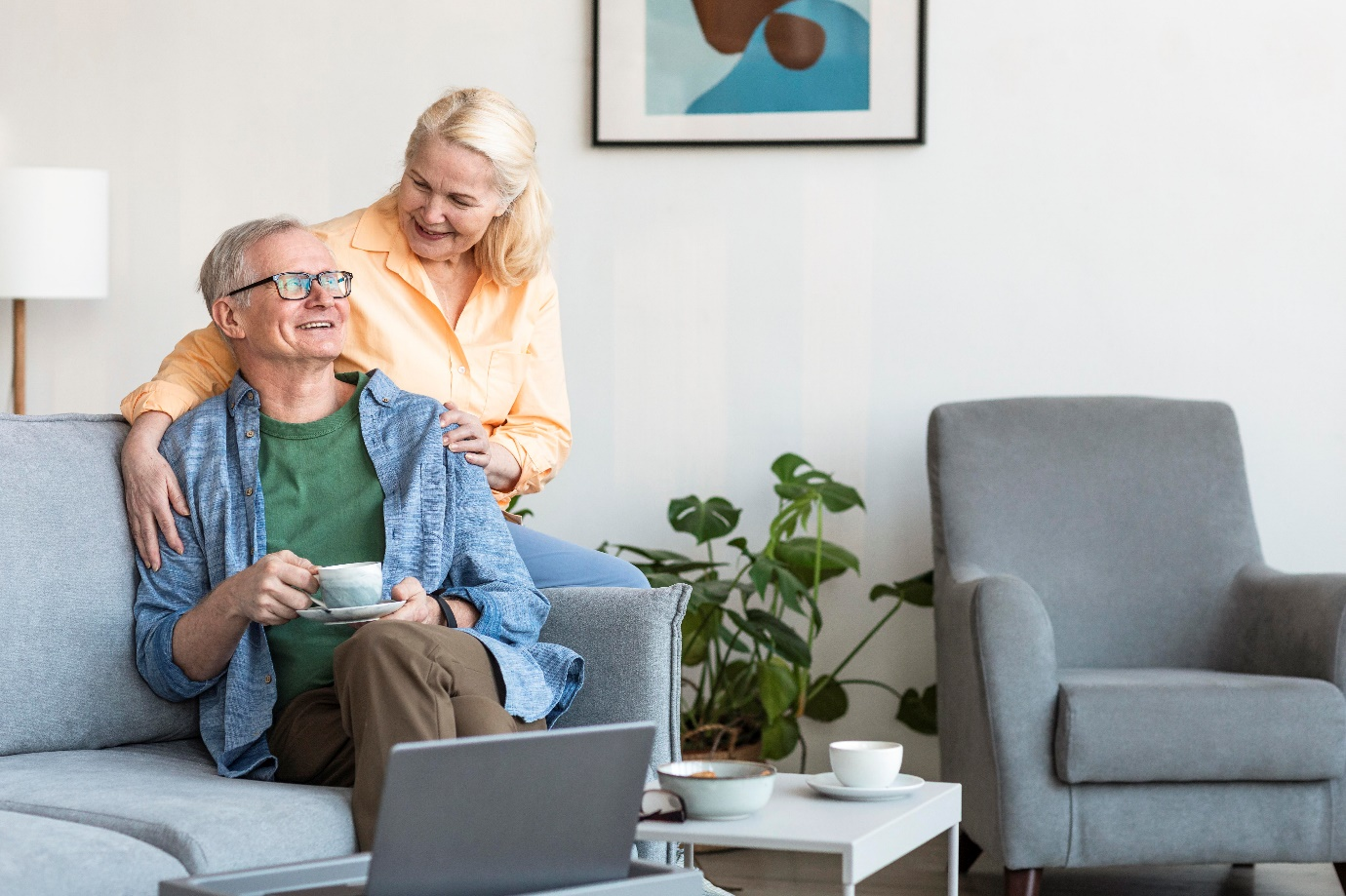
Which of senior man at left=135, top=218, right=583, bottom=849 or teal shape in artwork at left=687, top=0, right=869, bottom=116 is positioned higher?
teal shape in artwork at left=687, top=0, right=869, bottom=116

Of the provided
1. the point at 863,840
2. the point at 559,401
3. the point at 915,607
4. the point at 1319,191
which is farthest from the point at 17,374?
the point at 1319,191

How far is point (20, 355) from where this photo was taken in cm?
382

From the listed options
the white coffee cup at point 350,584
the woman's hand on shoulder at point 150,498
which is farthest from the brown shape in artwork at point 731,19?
the white coffee cup at point 350,584

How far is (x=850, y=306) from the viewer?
368 cm

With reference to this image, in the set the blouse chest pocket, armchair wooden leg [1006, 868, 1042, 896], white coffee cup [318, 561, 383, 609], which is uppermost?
the blouse chest pocket

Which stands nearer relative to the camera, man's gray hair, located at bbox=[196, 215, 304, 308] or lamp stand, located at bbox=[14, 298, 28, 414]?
man's gray hair, located at bbox=[196, 215, 304, 308]

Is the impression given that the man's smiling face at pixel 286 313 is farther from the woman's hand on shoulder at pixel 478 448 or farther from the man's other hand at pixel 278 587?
the man's other hand at pixel 278 587

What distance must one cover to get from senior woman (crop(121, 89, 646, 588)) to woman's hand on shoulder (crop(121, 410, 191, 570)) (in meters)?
0.10

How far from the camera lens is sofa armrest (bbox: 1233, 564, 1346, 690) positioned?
2.72 m

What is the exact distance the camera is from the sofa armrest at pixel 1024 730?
2643 millimetres

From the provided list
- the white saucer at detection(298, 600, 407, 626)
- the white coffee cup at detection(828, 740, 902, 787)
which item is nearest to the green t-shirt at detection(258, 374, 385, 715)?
the white saucer at detection(298, 600, 407, 626)

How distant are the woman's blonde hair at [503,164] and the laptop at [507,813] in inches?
53.6

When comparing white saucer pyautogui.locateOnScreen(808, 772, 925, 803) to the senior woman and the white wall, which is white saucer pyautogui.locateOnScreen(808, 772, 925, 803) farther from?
the white wall

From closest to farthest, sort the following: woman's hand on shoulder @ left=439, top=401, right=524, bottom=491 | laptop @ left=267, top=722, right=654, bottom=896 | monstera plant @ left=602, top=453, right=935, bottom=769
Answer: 1. laptop @ left=267, top=722, right=654, bottom=896
2. woman's hand on shoulder @ left=439, top=401, right=524, bottom=491
3. monstera plant @ left=602, top=453, right=935, bottom=769
